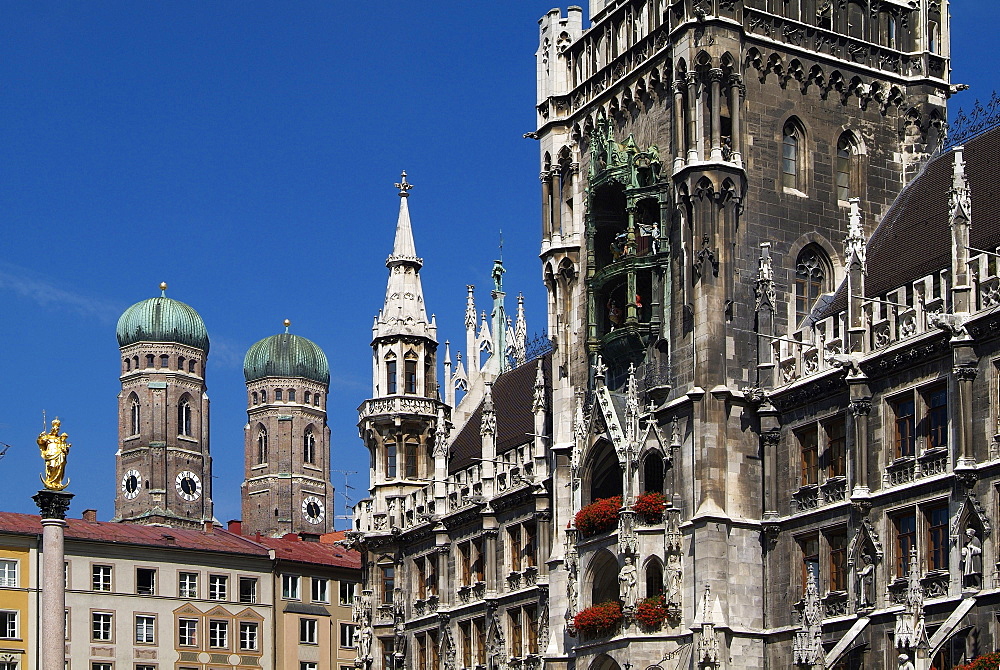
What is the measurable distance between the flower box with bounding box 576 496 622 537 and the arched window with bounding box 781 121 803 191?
11968 mm

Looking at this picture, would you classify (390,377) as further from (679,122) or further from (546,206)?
(679,122)

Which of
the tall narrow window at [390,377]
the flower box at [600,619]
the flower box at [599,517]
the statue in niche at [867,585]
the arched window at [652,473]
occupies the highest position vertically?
the tall narrow window at [390,377]

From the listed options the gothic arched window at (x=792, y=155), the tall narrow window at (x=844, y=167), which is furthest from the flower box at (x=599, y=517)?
the tall narrow window at (x=844, y=167)

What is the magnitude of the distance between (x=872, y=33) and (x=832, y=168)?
5.10 meters

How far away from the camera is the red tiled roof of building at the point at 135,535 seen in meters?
95.8

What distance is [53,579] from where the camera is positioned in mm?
50031

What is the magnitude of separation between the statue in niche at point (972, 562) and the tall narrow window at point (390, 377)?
41.1 m

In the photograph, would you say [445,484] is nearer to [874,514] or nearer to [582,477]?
[582,477]

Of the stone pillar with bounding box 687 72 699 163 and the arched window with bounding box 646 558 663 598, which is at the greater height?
the stone pillar with bounding box 687 72 699 163

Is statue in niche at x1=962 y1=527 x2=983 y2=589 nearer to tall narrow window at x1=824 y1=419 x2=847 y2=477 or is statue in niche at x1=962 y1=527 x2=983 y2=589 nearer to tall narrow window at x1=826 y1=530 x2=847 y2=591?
tall narrow window at x1=826 y1=530 x2=847 y2=591

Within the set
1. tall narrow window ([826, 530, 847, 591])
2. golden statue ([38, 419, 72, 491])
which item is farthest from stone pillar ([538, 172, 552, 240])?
golden statue ([38, 419, 72, 491])

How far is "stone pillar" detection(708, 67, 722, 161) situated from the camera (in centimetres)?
6038

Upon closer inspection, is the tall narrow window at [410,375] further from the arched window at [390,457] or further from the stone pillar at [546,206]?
the stone pillar at [546,206]

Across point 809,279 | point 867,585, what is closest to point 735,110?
point 809,279
